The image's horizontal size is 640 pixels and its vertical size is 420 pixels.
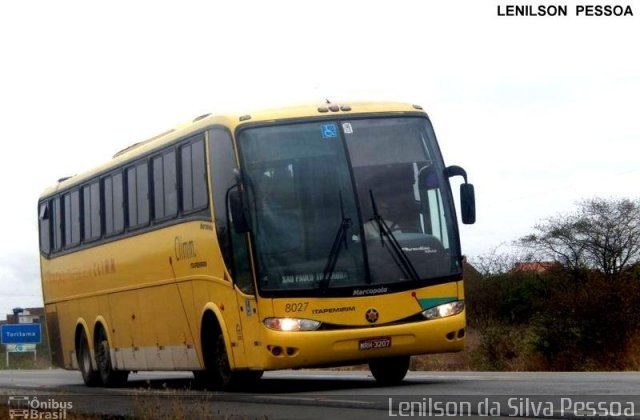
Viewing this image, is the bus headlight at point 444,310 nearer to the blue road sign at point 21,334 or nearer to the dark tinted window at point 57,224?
the dark tinted window at point 57,224

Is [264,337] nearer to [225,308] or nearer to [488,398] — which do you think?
[225,308]

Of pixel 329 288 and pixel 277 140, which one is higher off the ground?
pixel 277 140

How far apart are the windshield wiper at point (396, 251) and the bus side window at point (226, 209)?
170cm

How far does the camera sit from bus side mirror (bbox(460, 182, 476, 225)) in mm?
19172

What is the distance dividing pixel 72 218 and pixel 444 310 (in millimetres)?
11001

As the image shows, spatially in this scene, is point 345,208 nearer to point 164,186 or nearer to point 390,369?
point 390,369

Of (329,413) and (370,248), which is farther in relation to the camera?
(370,248)

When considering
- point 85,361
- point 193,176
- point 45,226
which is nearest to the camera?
point 193,176

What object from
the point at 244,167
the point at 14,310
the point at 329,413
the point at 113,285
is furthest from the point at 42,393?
the point at 14,310

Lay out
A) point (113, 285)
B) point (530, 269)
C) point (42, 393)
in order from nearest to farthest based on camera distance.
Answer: point (42, 393) → point (113, 285) → point (530, 269)

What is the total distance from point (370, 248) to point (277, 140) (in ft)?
6.15

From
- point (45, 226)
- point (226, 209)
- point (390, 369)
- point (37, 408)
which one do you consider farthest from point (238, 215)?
point (45, 226)

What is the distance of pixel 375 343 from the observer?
730 inches

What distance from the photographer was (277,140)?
19156mm
